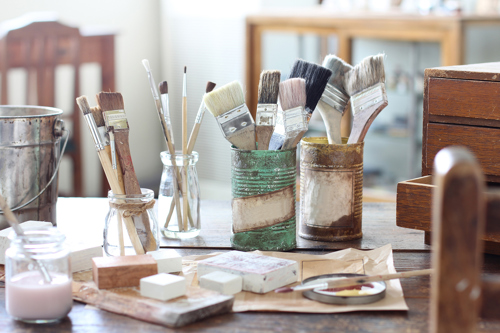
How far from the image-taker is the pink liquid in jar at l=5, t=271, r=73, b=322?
2.22 feet

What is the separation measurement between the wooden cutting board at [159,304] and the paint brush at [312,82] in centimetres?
30

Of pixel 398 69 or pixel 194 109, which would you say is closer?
pixel 398 69

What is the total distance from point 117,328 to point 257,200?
0.31m

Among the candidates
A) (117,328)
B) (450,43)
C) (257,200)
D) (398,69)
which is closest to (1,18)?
(398,69)

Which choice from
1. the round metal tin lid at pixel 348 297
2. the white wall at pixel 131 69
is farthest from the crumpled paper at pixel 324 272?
the white wall at pixel 131 69

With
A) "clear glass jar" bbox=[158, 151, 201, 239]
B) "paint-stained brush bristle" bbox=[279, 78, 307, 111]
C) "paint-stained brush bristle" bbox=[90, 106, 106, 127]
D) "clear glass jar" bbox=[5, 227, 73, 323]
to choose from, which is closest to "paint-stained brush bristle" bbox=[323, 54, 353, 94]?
"paint-stained brush bristle" bbox=[279, 78, 307, 111]

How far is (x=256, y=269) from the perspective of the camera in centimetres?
78

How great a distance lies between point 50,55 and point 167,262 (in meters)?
1.94

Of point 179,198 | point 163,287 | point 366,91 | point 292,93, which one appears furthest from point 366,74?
point 163,287

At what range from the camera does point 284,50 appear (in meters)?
2.75

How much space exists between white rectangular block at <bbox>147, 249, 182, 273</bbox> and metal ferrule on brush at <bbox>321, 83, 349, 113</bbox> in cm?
35

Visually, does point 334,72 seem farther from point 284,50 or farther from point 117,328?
point 284,50

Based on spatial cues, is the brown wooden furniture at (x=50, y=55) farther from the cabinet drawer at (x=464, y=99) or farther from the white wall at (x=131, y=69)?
the cabinet drawer at (x=464, y=99)

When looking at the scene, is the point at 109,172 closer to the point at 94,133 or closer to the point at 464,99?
the point at 94,133
